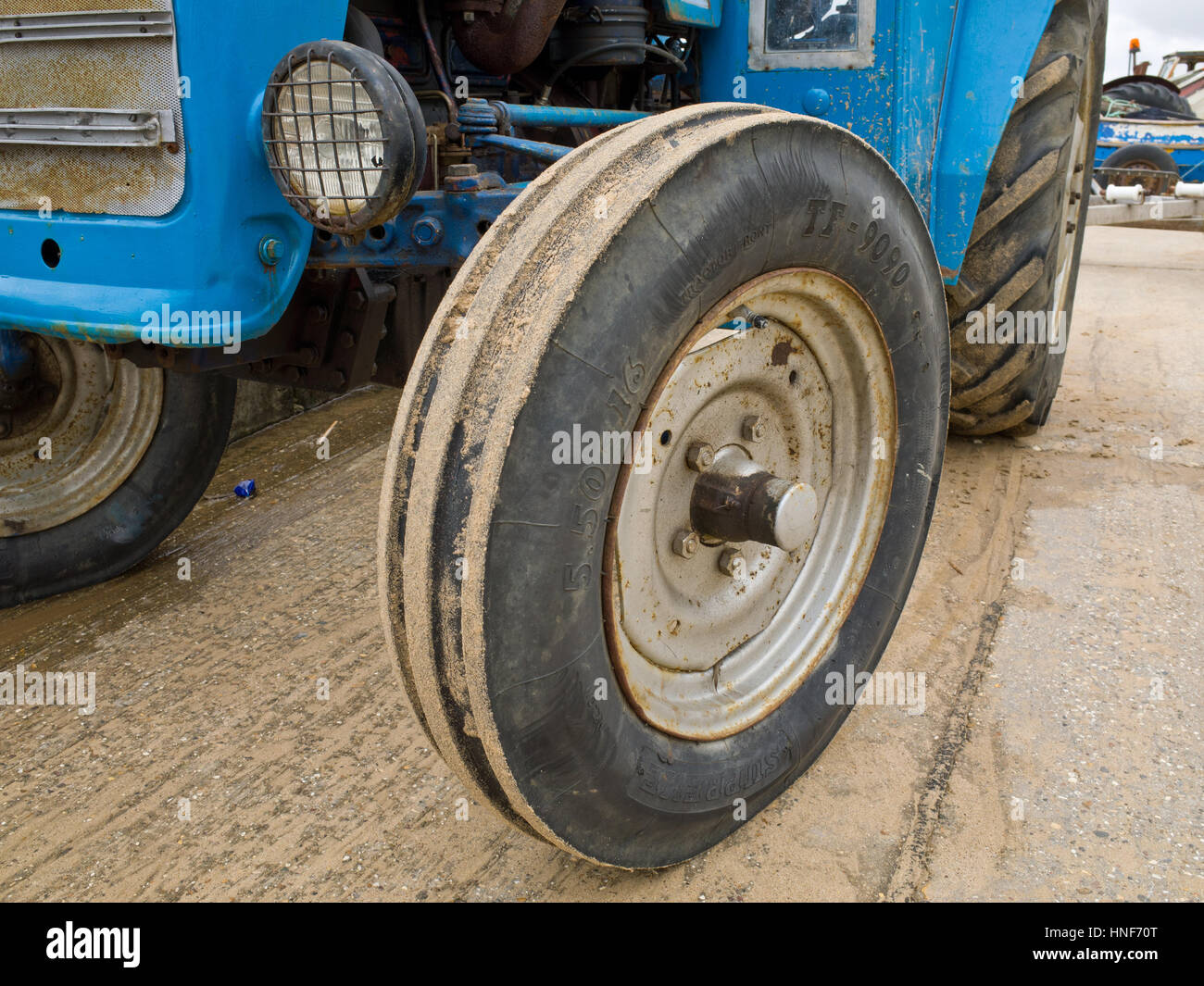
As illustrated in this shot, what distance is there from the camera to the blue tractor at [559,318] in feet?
4.66

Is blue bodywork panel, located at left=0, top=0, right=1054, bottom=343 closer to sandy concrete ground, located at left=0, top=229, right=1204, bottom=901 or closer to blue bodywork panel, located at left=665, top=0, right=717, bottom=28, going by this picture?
blue bodywork panel, located at left=665, top=0, right=717, bottom=28

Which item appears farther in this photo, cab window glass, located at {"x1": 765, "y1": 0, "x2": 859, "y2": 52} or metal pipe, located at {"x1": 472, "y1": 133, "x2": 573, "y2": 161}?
cab window glass, located at {"x1": 765, "y1": 0, "x2": 859, "y2": 52}

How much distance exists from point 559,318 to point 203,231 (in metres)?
0.76

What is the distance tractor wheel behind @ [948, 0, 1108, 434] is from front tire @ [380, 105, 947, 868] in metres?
1.68

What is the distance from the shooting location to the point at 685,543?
181 cm

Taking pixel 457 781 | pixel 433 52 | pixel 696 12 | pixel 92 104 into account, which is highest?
pixel 696 12

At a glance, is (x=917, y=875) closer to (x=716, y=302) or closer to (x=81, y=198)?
(x=716, y=302)

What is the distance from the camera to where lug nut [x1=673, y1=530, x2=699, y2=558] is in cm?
182

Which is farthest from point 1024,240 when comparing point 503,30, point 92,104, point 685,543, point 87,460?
point 87,460

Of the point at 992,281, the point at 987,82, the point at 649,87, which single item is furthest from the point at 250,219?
the point at 992,281

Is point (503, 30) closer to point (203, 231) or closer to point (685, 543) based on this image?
point (203, 231)

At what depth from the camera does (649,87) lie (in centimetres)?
299

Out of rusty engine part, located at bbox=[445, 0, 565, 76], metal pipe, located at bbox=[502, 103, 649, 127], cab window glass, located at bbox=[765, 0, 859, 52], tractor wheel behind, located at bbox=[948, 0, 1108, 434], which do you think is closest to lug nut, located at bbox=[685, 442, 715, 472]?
metal pipe, located at bbox=[502, 103, 649, 127]
